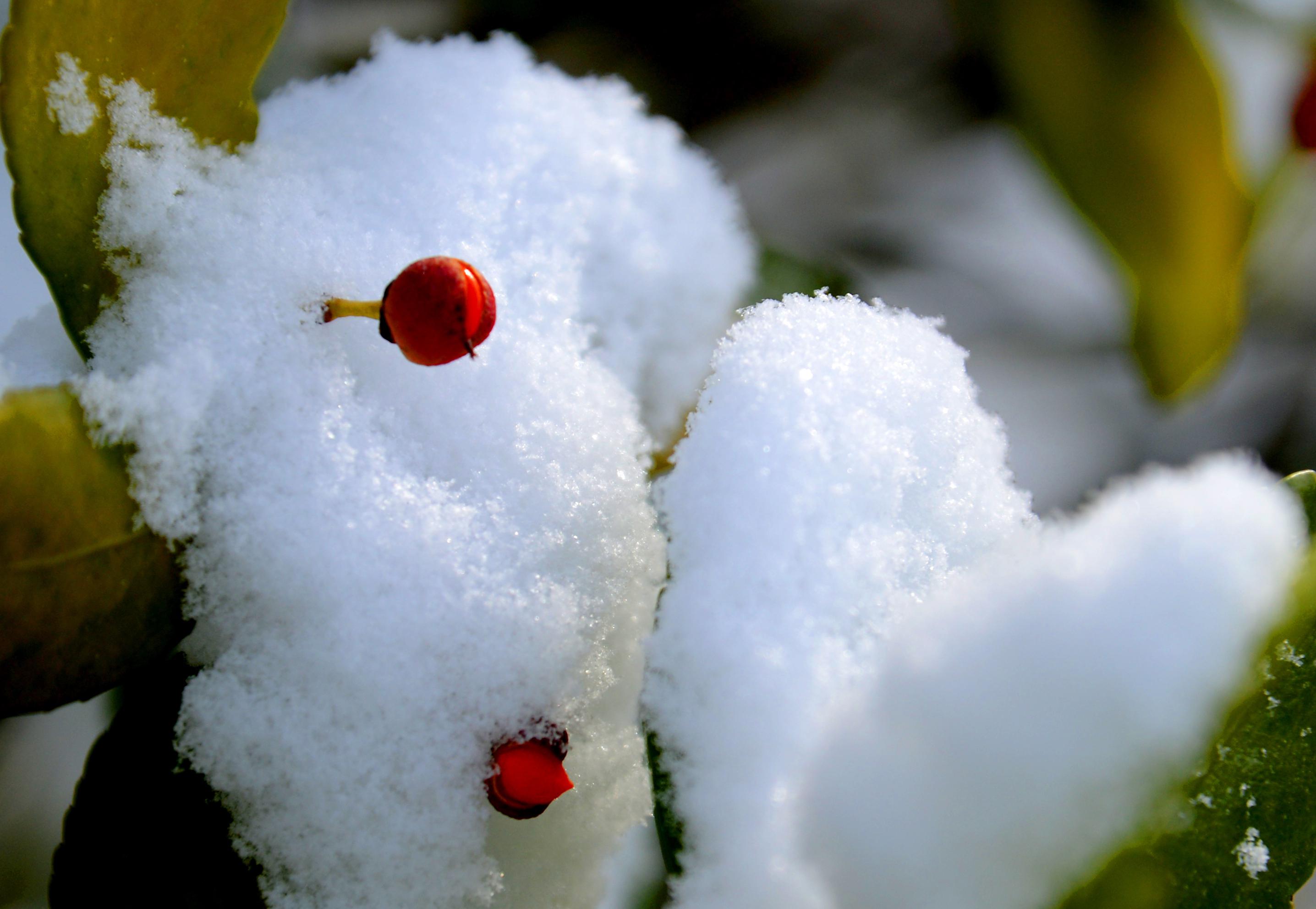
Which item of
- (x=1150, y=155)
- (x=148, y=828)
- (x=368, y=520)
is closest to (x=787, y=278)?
(x=1150, y=155)

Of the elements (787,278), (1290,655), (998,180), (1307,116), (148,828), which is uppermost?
(998,180)

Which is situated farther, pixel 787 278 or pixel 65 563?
pixel 787 278

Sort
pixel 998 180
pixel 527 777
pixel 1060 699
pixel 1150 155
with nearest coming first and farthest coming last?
pixel 1060 699 < pixel 527 777 < pixel 1150 155 < pixel 998 180

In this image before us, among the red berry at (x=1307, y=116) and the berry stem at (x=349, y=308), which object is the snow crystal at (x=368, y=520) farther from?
the red berry at (x=1307, y=116)

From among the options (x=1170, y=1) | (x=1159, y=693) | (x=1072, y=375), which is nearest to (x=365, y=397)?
(x=1159, y=693)

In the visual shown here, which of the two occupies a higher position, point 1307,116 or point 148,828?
point 1307,116

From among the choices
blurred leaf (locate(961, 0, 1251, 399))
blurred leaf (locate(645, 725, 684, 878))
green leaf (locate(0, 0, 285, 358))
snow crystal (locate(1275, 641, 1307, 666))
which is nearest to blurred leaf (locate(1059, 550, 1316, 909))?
snow crystal (locate(1275, 641, 1307, 666))

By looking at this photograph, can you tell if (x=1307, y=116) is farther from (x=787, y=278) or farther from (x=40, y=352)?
(x=40, y=352)

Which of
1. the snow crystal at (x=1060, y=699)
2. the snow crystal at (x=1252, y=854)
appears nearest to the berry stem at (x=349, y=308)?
the snow crystal at (x=1060, y=699)
